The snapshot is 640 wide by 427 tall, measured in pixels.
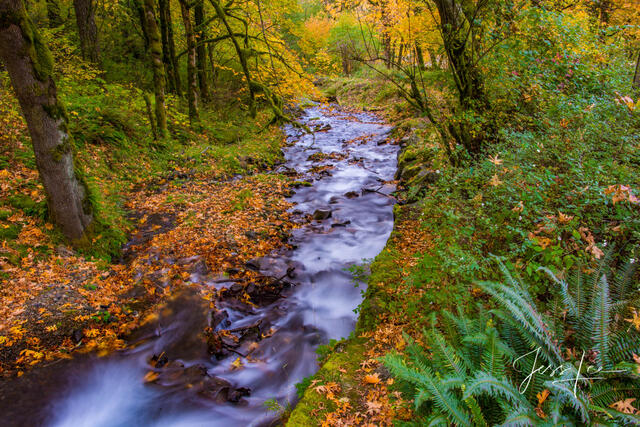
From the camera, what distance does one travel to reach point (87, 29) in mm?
14266

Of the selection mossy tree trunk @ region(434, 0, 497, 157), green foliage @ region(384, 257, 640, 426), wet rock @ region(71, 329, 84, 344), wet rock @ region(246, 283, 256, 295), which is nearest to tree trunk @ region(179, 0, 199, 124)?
Result: mossy tree trunk @ region(434, 0, 497, 157)

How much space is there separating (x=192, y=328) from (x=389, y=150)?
465 inches

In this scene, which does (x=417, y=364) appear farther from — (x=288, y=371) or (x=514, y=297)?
(x=288, y=371)

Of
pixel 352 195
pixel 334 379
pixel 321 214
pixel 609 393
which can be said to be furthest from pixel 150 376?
pixel 352 195

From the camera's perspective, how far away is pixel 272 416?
3998 mm

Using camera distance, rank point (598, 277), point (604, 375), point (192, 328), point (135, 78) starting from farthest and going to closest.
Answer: point (135, 78) → point (192, 328) → point (598, 277) → point (604, 375)

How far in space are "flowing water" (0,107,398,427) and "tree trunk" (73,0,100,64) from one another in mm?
13357

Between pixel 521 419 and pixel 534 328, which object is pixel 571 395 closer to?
pixel 521 419

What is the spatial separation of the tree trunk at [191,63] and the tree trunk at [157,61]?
1926 mm

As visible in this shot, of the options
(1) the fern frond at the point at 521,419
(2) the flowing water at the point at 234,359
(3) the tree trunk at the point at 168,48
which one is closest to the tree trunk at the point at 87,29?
(3) the tree trunk at the point at 168,48

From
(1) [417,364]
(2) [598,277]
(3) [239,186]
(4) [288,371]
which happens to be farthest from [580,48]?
(3) [239,186]

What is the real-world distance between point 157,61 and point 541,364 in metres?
12.3

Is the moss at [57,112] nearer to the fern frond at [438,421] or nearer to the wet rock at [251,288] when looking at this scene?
the wet rock at [251,288]

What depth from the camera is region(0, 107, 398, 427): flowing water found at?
4.14m
